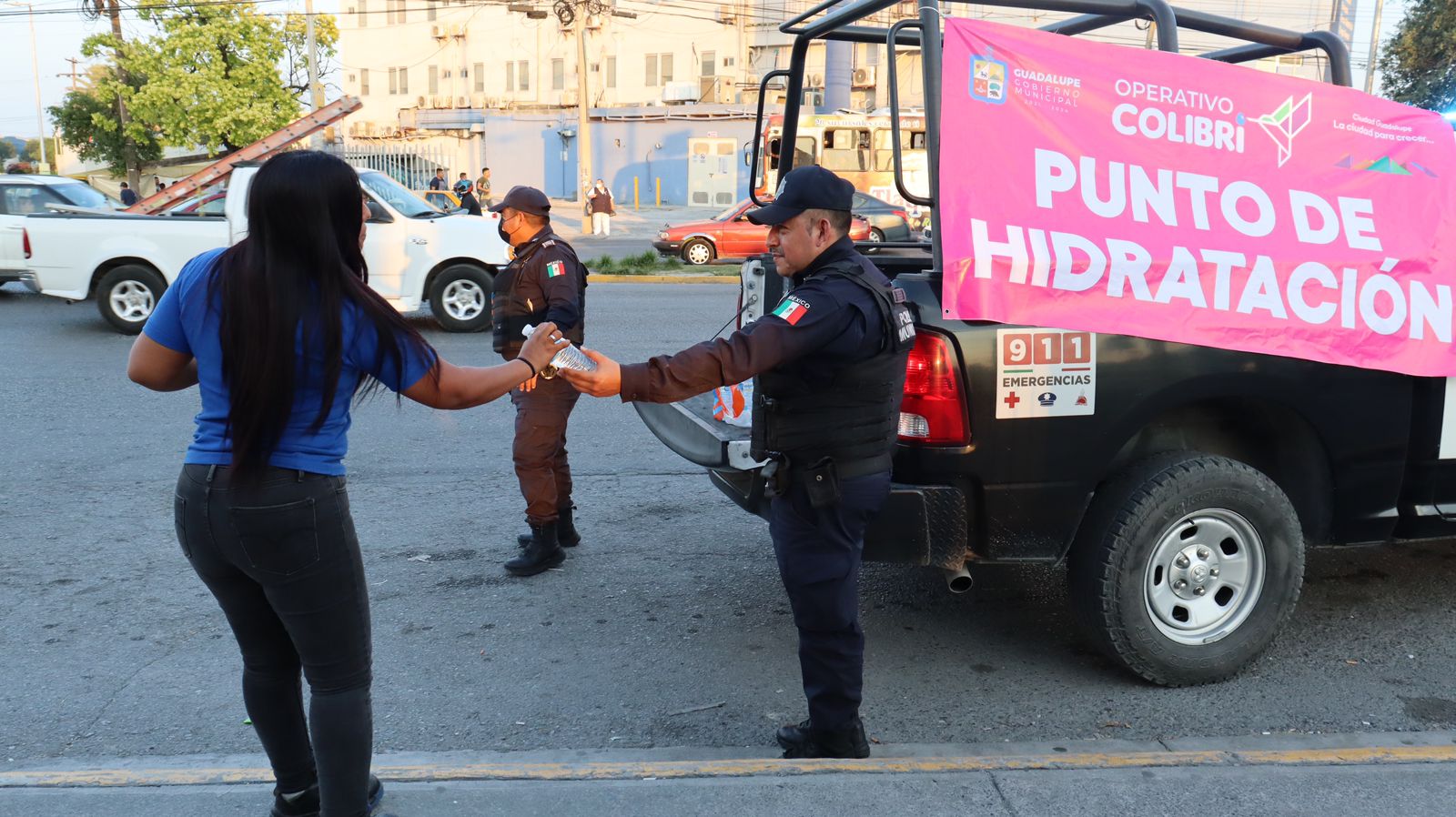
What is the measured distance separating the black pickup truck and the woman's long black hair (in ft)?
5.75

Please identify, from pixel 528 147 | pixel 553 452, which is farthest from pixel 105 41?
pixel 553 452

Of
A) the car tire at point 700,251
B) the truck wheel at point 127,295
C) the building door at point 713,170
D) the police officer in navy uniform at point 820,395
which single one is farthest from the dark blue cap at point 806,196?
the building door at point 713,170

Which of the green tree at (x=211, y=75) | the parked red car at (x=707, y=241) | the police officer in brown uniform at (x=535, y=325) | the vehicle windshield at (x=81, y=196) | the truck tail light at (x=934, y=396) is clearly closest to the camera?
the truck tail light at (x=934, y=396)

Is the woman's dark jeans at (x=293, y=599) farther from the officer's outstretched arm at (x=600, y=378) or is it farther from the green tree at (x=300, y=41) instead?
the green tree at (x=300, y=41)

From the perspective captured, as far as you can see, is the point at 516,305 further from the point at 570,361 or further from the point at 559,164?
the point at 559,164

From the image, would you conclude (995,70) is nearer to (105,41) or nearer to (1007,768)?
(1007,768)

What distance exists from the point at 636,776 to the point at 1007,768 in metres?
1.04

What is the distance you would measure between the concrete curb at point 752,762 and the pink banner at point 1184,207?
1.24 meters

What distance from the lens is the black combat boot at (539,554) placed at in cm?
511

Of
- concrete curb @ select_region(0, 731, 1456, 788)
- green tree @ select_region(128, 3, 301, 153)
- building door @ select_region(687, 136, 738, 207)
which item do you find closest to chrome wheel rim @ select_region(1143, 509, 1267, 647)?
concrete curb @ select_region(0, 731, 1456, 788)

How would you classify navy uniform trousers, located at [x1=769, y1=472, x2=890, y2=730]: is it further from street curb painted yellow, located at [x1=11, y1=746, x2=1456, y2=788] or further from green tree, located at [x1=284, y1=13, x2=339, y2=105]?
green tree, located at [x1=284, y1=13, x2=339, y2=105]

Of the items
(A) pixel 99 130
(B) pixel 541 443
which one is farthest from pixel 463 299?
(A) pixel 99 130

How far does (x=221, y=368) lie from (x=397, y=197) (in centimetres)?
1043

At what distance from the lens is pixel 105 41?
35375mm
